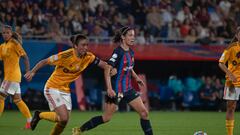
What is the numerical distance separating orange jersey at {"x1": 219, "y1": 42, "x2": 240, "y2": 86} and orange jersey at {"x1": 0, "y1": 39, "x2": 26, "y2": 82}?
5.10m

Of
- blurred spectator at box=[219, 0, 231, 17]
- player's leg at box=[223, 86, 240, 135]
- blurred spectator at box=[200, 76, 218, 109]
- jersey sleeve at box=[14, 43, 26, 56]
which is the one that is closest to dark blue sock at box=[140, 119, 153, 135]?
player's leg at box=[223, 86, 240, 135]

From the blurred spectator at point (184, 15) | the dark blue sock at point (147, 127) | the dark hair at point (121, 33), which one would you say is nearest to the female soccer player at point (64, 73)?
the dark hair at point (121, 33)

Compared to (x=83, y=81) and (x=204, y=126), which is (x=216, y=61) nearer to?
(x=83, y=81)

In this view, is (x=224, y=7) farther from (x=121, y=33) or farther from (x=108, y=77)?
(x=108, y=77)

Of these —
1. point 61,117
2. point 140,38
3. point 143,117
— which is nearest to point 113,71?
point 143,117

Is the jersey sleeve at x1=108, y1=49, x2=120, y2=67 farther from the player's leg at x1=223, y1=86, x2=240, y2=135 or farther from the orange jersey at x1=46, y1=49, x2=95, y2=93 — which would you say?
the player's leg at x1=223, y1=86, x2=240, y2=135

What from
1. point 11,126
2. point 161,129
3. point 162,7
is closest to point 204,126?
point 161,129

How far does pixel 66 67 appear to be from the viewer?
1212cm

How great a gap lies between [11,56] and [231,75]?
5653 mm

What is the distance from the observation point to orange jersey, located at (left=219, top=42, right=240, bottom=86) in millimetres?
13508

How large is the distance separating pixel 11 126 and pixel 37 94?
9.12 metres

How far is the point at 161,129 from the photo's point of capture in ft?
54.6

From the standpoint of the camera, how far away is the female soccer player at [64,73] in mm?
11977

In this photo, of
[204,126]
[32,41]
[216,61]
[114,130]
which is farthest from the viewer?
[216,61]
